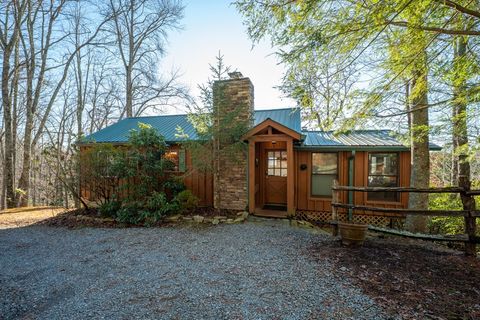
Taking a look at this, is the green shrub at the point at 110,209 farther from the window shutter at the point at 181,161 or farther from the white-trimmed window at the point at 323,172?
the white-trimmed window at the point at 323,172

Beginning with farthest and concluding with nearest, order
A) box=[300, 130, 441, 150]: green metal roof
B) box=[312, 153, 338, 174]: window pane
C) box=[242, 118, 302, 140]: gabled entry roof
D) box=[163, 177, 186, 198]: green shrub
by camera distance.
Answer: box=[312, 153, 338, 174]: window pane < box=[163, 177, 186, 198]: green shrub < box=[300, 130, 441, 150]: green metal roof < box=[242, 118, 302, 140]: gabled entry roof

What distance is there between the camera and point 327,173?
25.7ft

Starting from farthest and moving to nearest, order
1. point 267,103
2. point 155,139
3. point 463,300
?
point 267,103 → point 155,139 → point 463,300

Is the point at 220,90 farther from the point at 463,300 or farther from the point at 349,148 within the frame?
the point at 463,300

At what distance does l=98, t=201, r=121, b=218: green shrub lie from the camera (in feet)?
24.0

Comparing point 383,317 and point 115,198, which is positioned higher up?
point 115,198

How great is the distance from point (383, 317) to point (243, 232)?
3.69 meters

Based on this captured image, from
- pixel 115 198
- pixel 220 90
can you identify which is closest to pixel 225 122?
pixel 220 90

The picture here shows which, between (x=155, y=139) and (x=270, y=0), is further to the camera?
(x=155, y=139)

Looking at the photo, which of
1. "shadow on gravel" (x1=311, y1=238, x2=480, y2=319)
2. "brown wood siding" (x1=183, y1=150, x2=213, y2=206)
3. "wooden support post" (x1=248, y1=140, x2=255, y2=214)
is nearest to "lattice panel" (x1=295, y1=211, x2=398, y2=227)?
"wooden support post" (x1=248, y1=140, x2=255, y2=214)

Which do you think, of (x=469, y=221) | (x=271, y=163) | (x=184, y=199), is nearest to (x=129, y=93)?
(x=184, y=199)

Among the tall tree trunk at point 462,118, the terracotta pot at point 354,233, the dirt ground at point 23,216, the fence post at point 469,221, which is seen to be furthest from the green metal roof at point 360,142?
the dirt ground at point 23,216

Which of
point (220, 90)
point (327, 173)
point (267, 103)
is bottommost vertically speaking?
point (327, 173)

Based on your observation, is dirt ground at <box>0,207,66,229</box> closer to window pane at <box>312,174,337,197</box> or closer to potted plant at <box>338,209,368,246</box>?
potted plant at <box>338,209,368,246</box>
